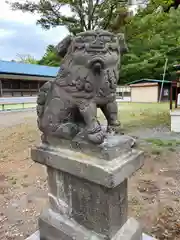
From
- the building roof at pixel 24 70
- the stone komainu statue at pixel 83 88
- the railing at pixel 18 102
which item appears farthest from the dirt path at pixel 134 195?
the building roof at pixel 24 70

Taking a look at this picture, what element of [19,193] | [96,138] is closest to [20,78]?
[19,193]

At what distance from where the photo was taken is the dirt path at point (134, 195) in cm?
182

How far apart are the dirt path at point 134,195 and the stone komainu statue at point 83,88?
1074 mm

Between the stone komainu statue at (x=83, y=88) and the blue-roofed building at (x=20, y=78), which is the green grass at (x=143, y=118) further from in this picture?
the blue-roofed building at (x=20, y=78)

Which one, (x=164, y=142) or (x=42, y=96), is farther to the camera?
(x=164, y=142)

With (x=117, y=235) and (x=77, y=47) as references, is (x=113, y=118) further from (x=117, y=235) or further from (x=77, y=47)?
(x=117, y=235)

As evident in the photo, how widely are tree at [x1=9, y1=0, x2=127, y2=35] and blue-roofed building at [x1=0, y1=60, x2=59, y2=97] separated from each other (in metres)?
9.27

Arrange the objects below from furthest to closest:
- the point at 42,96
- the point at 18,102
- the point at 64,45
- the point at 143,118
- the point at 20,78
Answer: the point at 20,78
the point at 18,102
the point at 143,118
the point at 42,96
the point at 64,45

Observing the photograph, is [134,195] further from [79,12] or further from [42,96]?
[79,12]

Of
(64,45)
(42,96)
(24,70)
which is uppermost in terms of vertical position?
(24,70)

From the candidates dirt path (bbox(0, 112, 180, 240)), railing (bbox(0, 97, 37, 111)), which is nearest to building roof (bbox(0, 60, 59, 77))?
railing (bbox(0, 97, 37, 111))

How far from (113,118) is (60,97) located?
1.04 ft

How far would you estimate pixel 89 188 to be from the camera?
1.14 metres

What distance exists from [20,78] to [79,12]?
10.7m
